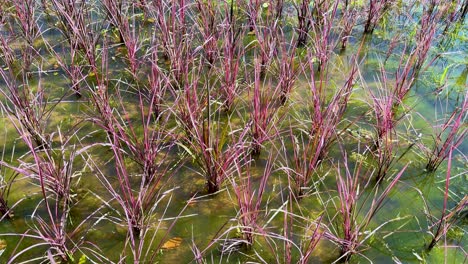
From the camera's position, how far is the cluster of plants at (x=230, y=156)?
198cm

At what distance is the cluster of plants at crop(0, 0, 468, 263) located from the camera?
1.98 metres

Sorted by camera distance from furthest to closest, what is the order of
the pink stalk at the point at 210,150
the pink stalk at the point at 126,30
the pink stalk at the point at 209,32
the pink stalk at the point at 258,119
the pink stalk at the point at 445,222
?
1. the pink stalk at the point at 209,32
2. the pink stalk at the point at 126,30
3. the pink stalk at the point at 258,119
4. the pink stalk at the point at 210,150
5. the pink stalk at the point at 445,222

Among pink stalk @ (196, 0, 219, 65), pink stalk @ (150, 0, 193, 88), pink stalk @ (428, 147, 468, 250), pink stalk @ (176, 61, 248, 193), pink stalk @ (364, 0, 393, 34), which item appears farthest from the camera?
pink stalk @ (364, 0, 393, 34)

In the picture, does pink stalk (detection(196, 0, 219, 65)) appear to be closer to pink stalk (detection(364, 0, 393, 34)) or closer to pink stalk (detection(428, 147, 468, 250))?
pink stalk (detection(364, 0, 393, 34))

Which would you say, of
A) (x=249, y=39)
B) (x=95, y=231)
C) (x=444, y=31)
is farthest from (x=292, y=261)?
(x=444, y=31)

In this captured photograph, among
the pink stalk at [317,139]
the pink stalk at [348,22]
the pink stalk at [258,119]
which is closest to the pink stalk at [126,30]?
the pink stalk at [258,119]

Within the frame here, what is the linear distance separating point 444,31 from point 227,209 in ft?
8.03

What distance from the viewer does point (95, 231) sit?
2072 millimetres

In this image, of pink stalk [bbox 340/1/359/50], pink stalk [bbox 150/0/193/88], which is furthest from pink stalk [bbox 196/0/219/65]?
pink stalk [bbox 340/1/359/50]

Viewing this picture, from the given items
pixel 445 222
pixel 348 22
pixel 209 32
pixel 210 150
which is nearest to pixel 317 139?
pixel 210 150

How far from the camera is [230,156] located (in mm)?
2104

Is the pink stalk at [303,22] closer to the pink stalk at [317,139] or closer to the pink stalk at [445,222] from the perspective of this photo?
the pink stalk at [317,139]

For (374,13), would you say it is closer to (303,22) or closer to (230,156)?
(303,22)

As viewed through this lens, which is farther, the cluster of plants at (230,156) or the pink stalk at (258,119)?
the pink stalk at (258,119)
